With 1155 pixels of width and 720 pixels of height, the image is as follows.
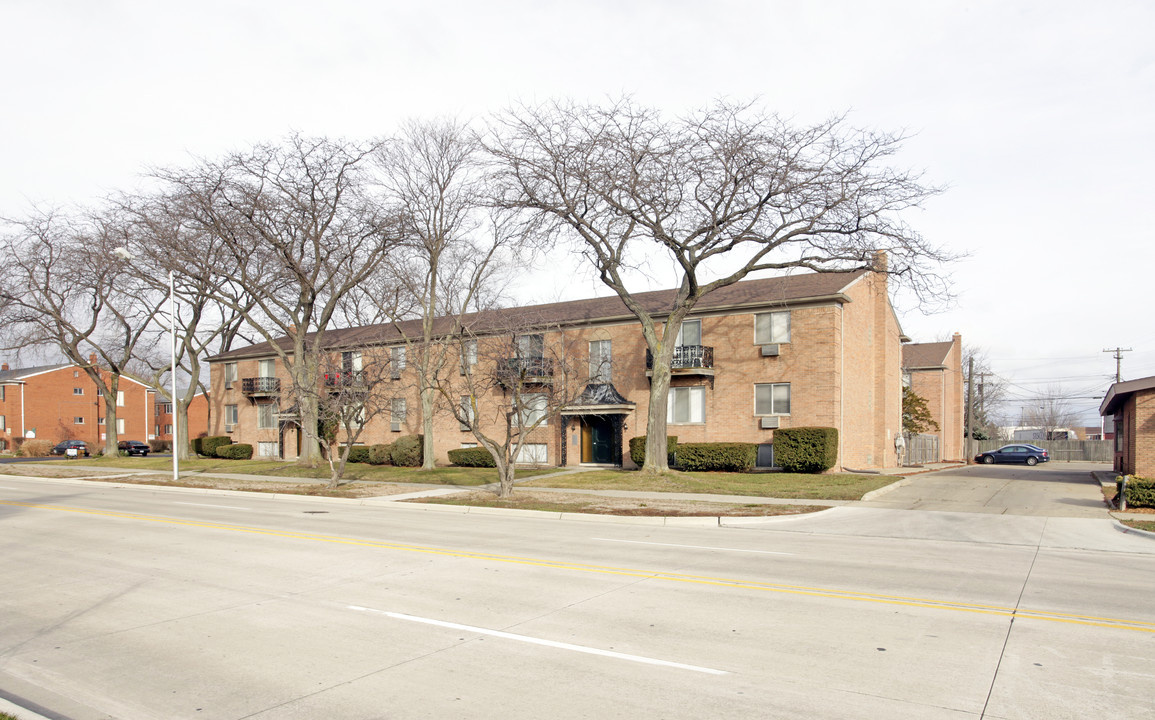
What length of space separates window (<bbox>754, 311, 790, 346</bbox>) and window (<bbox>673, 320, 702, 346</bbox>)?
8.40 feet

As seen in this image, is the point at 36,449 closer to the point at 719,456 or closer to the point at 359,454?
the point at 359,454

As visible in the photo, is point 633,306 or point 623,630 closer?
point 623,630

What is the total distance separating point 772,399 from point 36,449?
189 feet

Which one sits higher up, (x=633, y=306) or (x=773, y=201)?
(x=773, y=201)

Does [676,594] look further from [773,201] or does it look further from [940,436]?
[940,436]

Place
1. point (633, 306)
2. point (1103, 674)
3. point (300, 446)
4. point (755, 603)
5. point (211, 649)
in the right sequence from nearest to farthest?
point (1103, 674) < point (211, 649) < point (755, 603) < point (633, 306) < point (300, 446)

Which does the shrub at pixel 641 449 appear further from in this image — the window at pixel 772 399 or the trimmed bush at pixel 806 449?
the trimmed bush at pixel 806 449

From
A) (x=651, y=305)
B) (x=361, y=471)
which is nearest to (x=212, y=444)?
(x=361, y=471)

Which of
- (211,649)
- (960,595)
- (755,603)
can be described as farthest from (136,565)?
(960,595)

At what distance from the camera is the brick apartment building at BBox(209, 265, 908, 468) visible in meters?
31.5

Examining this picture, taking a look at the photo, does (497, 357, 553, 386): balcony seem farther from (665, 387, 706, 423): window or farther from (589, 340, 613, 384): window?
(665, 387, 706, 423): window

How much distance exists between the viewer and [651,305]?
37.4m

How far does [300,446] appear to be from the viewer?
161ft

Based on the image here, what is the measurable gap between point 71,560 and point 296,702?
8760 millimetres
